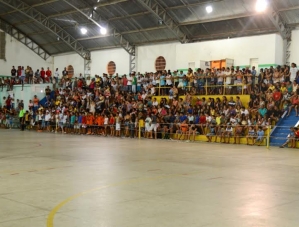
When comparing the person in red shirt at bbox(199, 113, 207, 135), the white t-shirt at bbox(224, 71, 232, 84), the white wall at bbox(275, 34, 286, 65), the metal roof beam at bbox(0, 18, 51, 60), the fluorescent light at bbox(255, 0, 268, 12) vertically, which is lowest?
the person in red shirt at bbox(199, 113, 207, 135)

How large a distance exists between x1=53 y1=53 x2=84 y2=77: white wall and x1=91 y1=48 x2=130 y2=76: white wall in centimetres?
171

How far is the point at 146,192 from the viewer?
25.4 ft

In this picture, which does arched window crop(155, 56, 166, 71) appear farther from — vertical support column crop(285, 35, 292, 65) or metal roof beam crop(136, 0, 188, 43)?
vertical support column crop(285, 35, 292, 65)

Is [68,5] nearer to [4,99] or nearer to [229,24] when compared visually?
[4,99]

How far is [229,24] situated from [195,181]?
21.2 meters

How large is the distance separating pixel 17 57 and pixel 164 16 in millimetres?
18853

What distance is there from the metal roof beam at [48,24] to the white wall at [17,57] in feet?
20.3

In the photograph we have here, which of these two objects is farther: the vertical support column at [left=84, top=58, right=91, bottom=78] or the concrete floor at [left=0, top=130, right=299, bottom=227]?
the vertical support column at [left=84, top=58, right=91, bottom=78]

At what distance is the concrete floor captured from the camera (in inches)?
229

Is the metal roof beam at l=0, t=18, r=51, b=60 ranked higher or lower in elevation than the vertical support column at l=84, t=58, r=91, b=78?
higher

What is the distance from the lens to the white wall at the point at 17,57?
41062 mm

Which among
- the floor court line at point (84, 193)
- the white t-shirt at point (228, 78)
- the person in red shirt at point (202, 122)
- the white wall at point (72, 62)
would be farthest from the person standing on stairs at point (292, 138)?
the white wall at point (72, 62)

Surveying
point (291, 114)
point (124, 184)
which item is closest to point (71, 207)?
point (124, 184)

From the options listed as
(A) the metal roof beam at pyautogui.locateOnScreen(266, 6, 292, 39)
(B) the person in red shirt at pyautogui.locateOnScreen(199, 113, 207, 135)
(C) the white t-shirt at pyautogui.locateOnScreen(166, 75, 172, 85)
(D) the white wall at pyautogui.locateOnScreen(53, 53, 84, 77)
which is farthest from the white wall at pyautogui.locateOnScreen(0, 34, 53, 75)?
(A) the metal roof beam at pyautogui.locateOnScreen(266, 6, 292, 39)
